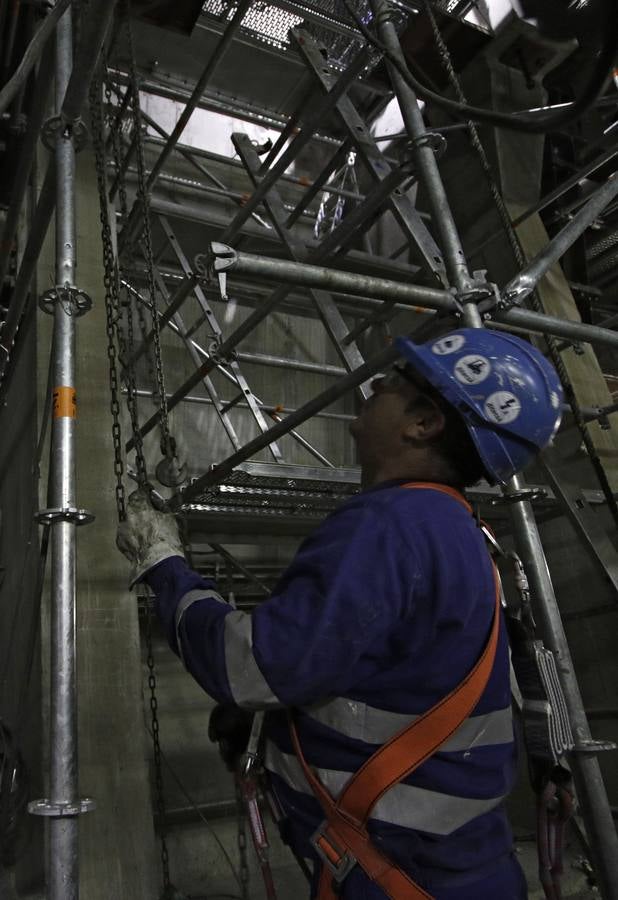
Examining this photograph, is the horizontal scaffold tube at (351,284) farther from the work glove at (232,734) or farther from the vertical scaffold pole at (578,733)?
the work glove at (232,734)

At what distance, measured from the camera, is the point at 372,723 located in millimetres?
1516

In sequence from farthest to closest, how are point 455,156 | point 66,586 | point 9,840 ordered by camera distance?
point 455,156
point 9,840
point 66,586

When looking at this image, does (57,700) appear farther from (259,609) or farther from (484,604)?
(484,604)

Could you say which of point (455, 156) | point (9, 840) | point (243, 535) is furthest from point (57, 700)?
point (455, 156)

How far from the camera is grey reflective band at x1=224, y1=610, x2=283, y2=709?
4.64 ft

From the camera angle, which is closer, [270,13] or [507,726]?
[507,726]

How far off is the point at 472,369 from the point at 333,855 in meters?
1.17

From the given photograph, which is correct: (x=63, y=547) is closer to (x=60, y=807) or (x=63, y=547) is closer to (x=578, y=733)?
(x=60, y=807)

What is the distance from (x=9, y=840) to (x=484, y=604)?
8.99ft

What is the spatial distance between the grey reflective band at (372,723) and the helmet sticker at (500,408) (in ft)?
2.35

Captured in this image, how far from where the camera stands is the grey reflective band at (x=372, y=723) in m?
1.51

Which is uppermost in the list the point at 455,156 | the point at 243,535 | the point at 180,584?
the point at 455,156

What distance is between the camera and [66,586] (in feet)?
5.65

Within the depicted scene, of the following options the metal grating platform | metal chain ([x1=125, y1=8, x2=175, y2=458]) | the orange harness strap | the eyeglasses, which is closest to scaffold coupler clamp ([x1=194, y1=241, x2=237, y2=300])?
metal chain ([x1=125, y1=8, x2=175, y2=458])
